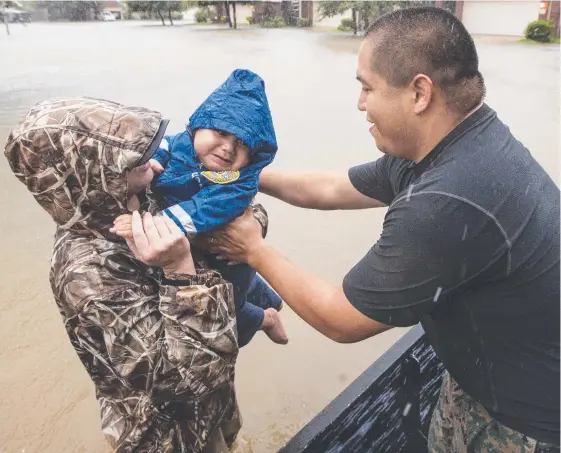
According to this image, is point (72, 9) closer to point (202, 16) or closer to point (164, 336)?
point (202, 16)

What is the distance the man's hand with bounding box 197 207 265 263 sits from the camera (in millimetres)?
1781

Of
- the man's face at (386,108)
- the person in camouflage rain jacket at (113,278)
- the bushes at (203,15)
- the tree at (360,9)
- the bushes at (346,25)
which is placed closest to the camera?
the person in camouflage rain jacket at (113,278)

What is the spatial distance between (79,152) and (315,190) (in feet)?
4.05

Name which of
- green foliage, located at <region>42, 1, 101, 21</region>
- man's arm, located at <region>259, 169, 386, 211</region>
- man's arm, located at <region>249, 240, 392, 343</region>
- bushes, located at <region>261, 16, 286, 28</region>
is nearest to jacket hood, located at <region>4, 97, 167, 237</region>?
man's arm, located at <region>249, 240, 392, 343</region>

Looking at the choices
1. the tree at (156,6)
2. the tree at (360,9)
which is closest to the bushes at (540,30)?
the tree at (360,9)

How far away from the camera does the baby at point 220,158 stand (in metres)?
1.74

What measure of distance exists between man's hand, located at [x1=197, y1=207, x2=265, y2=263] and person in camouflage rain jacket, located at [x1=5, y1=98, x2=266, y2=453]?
21 cm

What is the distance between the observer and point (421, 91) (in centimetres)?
154

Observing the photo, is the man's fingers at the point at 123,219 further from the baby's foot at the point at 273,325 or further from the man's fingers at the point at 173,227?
the baby's foot at the point at 273,325

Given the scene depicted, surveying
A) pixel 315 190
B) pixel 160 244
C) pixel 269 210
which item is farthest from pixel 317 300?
pixel 269 210

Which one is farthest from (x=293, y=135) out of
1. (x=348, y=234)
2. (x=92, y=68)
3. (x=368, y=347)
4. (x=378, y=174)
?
(x=92, y=68)

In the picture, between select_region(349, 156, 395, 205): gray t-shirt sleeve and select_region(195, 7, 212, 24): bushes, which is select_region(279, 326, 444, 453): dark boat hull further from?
select_region(195, 7, 212, 24): bushes

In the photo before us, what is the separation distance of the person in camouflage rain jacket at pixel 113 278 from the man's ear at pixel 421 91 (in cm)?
74

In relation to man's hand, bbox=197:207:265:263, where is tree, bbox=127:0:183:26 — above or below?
below
